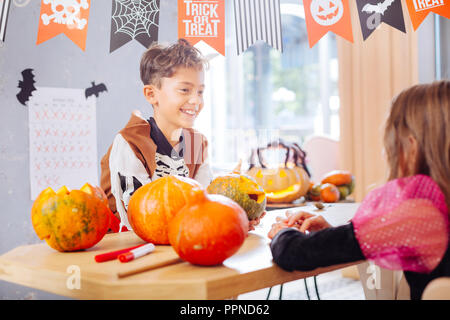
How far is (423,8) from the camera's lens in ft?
5.73

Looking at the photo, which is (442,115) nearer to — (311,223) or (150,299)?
(311,223)

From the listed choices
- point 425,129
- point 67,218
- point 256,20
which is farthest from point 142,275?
point 256,20

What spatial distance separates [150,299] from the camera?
77cm

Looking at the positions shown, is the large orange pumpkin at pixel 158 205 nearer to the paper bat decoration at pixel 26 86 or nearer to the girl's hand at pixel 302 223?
the girl's hand at pixel 302 223

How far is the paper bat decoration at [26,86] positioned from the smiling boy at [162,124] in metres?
0.66

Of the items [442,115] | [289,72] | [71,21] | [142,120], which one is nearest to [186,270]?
[442,115]

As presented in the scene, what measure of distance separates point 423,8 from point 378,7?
0.18 metres

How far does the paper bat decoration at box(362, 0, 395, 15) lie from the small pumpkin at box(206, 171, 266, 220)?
984mm

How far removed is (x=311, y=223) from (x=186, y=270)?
39cm

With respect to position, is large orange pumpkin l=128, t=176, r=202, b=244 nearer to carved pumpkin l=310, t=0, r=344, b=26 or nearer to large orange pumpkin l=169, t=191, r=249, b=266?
large orange pumpkin l=169, t=191, r=249, b=266

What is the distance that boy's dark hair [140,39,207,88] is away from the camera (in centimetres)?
148

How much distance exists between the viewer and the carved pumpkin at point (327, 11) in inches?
66.2

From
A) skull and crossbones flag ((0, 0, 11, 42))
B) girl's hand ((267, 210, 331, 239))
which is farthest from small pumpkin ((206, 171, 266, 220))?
skull and crossbones flag ((0, 0, 11, 42))

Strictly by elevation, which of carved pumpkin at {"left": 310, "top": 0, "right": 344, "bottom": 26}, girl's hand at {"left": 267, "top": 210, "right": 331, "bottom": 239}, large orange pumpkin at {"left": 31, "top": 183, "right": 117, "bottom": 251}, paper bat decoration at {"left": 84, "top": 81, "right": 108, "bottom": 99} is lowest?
girl's hand at {"left": 267, "top": 210, "right": 331, "bottom": 239}
